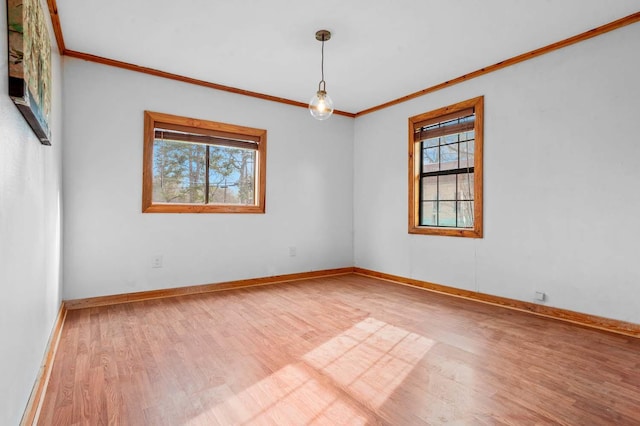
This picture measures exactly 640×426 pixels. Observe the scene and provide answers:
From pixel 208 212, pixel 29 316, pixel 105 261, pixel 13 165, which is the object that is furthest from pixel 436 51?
pixel 105 261

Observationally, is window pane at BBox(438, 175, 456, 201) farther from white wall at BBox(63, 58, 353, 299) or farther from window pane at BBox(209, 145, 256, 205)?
window pane at BBox(209, 145, 256, 205)

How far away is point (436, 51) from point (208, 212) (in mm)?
3003

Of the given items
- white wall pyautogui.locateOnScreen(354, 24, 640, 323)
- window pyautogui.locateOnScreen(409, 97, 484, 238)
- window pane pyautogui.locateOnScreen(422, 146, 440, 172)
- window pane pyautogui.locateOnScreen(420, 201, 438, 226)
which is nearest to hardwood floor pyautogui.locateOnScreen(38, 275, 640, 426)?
white wall pyautogui.locateOnScreen(354, 24, 640, 323)

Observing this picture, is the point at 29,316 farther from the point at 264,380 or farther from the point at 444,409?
the point at 444,409

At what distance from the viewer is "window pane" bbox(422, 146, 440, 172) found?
439 cm

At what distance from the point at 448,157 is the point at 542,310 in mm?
1935

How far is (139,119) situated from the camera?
3.77 m

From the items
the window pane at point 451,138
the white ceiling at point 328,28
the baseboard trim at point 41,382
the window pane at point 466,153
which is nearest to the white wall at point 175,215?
the white ceiling at point 328,28

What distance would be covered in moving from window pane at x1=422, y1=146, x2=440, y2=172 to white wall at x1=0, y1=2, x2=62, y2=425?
386cm

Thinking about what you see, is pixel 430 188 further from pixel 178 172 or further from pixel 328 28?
pixel 178 172

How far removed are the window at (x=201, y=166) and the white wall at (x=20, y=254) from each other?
1604mm

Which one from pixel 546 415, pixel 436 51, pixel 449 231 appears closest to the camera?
A: pixel 546 415

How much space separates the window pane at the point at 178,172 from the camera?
3.94m

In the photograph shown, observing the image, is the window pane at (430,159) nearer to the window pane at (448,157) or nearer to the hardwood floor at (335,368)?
the window pane at (448,157)
